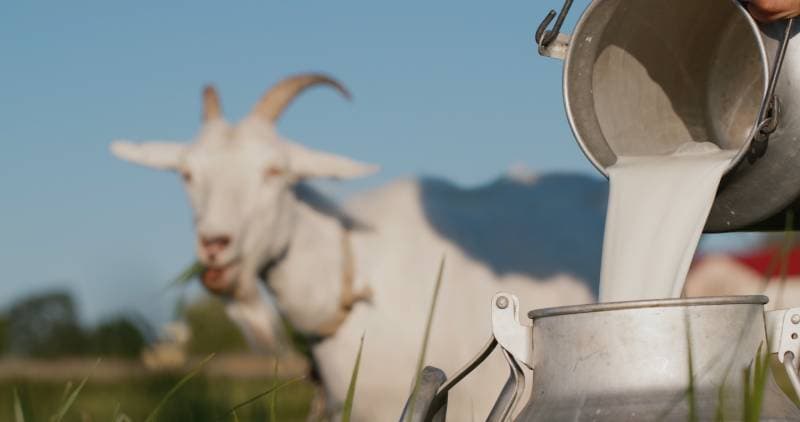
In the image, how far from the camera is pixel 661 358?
49.8 inches

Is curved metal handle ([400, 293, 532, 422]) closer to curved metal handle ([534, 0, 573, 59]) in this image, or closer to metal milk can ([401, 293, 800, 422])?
metal milk can ([401, 293, 800, 422])

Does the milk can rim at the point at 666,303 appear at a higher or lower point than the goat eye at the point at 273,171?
higher

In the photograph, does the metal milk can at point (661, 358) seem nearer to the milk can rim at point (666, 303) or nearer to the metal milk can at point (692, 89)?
the milk can rim at point (666, 303)

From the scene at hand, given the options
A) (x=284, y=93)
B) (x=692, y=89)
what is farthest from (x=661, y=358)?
(x=284, y=93)

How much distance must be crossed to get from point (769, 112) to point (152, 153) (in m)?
3.50

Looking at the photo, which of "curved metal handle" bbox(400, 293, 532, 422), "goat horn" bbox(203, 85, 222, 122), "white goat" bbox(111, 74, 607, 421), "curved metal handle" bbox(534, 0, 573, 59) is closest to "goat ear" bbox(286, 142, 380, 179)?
"white goat" bbox(111, 74, 607, 421)

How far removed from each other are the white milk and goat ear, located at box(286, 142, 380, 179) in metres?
2.91

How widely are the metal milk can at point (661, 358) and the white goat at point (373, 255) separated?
8.90 feet

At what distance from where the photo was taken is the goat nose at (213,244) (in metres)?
4.12

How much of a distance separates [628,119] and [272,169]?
102 inches

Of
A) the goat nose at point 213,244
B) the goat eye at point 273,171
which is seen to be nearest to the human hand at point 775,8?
the goat nose at point 213,244

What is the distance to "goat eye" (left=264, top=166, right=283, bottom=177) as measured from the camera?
4.41 m

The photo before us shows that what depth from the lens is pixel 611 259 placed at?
5.11 ft

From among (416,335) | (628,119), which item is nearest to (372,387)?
(416,335)
